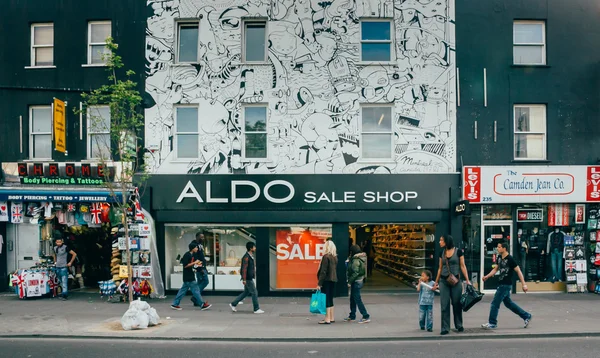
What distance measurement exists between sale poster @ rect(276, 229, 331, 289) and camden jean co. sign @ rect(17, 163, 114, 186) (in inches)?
231

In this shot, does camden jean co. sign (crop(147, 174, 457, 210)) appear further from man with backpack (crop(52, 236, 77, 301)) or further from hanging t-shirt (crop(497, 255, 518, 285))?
hanging t-shirt (crop(497, 255, 518, 285))

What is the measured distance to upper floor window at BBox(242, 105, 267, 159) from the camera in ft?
52.4

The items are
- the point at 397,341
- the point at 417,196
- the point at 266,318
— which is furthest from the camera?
the point at 417,196

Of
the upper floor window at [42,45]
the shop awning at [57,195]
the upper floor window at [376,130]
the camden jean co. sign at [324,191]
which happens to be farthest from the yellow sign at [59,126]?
the upper floor window at [376,130]

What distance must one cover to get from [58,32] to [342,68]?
9.36m

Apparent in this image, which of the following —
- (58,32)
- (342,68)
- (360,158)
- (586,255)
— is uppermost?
(58,32)

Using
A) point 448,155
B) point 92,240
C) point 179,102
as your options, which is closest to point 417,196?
point 448,155

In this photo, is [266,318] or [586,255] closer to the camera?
[266,318]

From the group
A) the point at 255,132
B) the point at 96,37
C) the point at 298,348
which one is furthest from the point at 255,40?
the point at 298,348

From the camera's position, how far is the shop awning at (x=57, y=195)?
606 inches

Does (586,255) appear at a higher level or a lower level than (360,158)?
lower

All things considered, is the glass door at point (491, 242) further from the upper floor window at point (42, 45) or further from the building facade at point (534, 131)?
the upper floor window at point (42, 45)

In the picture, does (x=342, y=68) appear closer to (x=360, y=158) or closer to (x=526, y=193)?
(x=360, y=158)

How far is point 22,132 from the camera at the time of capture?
648 inches
